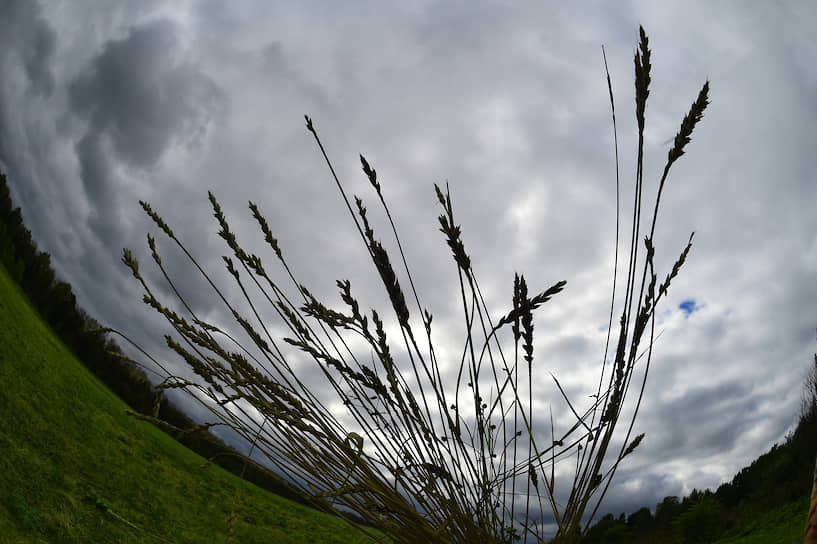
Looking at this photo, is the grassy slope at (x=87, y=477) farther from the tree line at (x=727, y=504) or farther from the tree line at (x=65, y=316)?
the tree line at (x=65, y=316)

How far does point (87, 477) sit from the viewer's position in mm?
5887

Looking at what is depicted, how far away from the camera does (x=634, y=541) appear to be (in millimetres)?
7551

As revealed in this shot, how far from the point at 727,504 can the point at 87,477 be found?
10.2 m

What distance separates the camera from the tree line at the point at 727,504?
5.45 meters

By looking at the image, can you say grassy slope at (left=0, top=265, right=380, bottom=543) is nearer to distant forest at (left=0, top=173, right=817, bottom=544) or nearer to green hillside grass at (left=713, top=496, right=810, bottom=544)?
distant forest at (left=0, top=173, right=817, bottom=544)

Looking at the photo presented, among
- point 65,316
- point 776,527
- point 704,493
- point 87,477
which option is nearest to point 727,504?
point 704,493

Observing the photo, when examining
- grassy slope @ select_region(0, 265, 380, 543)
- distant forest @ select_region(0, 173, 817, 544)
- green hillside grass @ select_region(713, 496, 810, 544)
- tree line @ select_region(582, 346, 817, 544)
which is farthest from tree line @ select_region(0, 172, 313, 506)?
green hillside grass @ select_region(713, 496, 810, 544)

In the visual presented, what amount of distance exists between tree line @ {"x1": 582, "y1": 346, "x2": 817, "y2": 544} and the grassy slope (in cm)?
461

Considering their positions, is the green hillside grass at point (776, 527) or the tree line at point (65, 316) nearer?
the green hillside grass at point (776, 527)

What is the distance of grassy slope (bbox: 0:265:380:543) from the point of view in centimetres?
389

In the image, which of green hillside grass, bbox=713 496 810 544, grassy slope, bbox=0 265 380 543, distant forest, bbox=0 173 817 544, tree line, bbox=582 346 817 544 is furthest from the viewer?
tree line, bbox=582 346 817 544

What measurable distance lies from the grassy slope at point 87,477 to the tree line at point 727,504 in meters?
4.61

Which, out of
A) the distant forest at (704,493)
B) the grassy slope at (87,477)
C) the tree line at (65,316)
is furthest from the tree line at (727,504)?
the tree line at (65,316)

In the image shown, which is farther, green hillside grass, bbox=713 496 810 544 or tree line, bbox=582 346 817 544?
tree line, bbox=582 346 817 544
